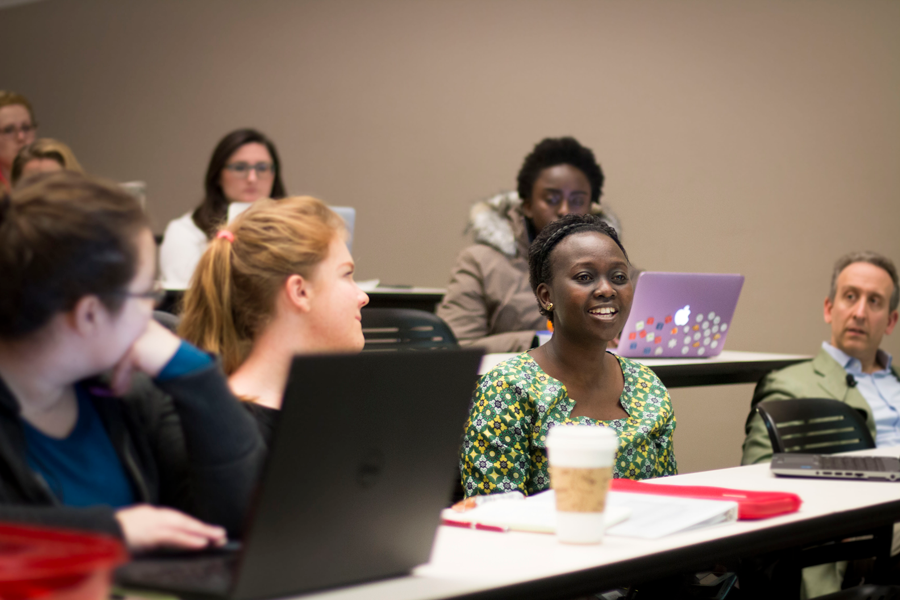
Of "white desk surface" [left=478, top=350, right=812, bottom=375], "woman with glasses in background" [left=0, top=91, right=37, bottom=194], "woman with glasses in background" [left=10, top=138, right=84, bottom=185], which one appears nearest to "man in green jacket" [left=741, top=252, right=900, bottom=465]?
"white desk surface" [left=478, top=350, right=812, bottom=375]

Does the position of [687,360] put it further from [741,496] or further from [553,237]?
[741,496]

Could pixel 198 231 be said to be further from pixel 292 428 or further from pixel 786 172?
pixel 292 428

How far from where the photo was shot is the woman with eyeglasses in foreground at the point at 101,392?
32.0 inches

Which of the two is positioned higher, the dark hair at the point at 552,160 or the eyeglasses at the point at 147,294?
the dark hair at the point at 552,160

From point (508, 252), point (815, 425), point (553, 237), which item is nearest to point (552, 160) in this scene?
point (508, 252)

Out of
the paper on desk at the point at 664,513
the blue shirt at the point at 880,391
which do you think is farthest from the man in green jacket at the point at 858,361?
the paper on desk at the point at 664,513

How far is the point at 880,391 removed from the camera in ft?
9.64

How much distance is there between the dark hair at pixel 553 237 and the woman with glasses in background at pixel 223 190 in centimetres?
218

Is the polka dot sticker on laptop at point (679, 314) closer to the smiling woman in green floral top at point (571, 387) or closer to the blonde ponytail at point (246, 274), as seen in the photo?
the smiling woman in green floral top at point (571, 387)

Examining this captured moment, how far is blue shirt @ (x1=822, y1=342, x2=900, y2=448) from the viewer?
2.85m

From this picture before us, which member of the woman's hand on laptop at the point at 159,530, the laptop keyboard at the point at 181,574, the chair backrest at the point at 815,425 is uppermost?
the woman's hand on laptop at the point at 159,530

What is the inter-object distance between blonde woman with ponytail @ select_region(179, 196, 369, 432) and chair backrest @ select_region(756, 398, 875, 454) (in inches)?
56.9

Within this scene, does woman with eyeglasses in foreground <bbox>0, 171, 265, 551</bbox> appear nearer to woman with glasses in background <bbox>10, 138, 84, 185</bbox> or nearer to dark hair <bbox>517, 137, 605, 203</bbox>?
dark hair <bbox>517, 137, 605, 203</bbox>

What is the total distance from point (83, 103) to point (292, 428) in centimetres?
702
